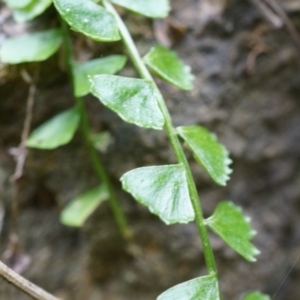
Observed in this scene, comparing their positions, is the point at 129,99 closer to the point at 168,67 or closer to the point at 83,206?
the point at 168,67

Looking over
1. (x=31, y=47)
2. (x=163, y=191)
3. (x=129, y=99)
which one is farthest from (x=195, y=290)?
(x=31, y=47)

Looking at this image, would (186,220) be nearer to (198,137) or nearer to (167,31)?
(198,137)

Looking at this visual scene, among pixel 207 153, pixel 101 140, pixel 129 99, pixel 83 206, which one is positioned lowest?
pixel 83 206

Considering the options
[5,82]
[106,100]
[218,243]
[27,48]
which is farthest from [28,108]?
[218,243]

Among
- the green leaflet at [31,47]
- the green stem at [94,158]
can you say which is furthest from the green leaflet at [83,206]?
the green leaflet at [31,47]

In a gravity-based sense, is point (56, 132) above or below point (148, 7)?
below

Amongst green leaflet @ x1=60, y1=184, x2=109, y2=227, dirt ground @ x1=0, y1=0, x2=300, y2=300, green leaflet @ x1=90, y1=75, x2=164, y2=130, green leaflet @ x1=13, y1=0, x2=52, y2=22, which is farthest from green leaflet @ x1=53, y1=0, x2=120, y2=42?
green leaflet @ x1=60, y1=184, x2=109, y2=227

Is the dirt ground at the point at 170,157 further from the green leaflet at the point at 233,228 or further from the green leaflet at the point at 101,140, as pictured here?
the green leaflet at the point at 233,228
